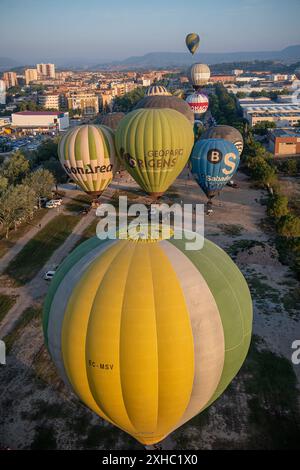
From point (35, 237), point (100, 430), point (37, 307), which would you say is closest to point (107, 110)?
point (35, 237)

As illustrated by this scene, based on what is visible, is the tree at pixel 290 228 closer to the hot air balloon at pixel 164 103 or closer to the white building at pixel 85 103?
the hot air balloon at pixel 164 103

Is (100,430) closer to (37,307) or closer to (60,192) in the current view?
(37,307)

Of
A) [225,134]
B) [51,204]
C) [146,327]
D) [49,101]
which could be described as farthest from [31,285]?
[49,101]

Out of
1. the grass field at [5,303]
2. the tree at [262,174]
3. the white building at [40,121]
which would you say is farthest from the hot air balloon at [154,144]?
the white building at [40,121]

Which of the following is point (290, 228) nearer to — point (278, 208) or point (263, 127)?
point (278, 208)

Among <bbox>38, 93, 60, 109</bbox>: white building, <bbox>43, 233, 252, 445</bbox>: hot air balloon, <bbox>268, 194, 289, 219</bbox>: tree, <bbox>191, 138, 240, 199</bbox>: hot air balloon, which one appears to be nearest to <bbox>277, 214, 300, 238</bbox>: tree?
<bbox>268, 194, 289, 219</bbox>: tree
